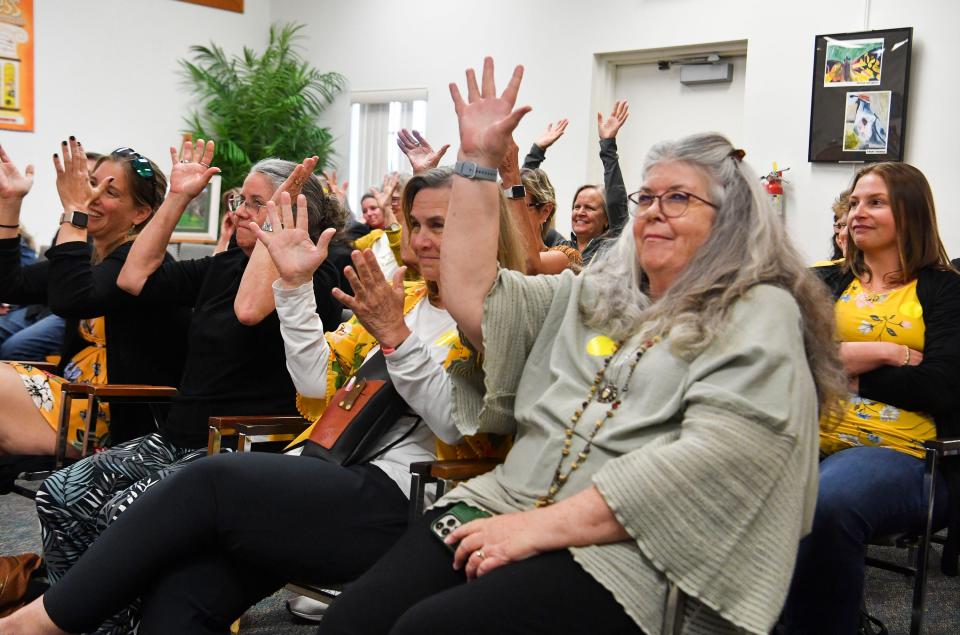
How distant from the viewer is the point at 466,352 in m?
1.89

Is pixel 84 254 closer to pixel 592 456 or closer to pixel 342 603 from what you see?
pixel 342 603

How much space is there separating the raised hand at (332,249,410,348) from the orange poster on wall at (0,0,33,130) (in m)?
7.14

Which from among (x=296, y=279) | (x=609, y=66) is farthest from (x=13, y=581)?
(x=609, y=66)

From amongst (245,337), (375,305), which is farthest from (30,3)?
(375,305)

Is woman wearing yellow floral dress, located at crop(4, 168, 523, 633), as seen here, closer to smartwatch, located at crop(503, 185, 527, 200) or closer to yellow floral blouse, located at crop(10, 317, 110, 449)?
smartwatch, located at crop(503, 185, 527, 200)

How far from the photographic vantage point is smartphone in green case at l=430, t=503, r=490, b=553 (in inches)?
60.0

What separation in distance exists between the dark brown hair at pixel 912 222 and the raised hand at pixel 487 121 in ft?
3.94

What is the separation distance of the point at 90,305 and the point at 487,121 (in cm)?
140

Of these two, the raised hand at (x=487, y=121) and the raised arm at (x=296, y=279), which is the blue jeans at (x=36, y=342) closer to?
the raised arm at (x=296, y=279)

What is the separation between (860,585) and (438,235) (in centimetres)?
117

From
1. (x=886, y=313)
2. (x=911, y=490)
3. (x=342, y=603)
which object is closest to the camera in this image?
(x=342, y=603)

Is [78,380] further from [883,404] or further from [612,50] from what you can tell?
[612,50]

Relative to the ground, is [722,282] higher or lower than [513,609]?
higher

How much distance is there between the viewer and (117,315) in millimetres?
2617
